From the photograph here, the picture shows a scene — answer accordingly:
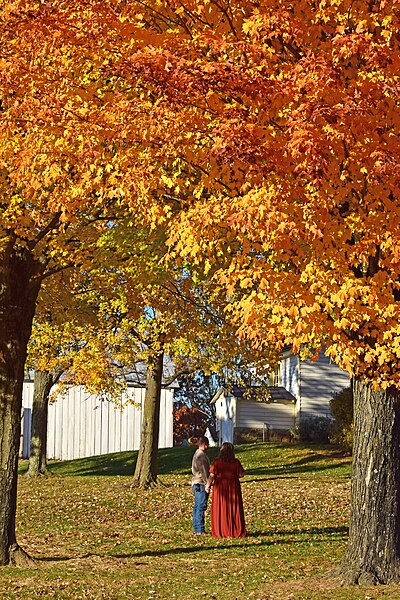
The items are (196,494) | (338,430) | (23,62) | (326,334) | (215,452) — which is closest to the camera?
(326,334)

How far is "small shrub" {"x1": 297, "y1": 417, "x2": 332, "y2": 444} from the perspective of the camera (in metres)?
39.3

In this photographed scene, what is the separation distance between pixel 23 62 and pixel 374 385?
19.6 ft

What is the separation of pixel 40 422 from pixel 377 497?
24.6 metres

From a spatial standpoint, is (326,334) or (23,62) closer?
(326,334)

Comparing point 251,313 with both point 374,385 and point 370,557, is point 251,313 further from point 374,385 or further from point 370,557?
point 370,557

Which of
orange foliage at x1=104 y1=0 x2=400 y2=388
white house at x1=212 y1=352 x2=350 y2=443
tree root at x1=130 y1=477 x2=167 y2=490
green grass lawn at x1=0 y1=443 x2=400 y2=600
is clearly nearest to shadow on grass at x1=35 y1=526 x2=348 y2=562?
green grass lawn at x1=0 y1=443 x2=400 y2=600

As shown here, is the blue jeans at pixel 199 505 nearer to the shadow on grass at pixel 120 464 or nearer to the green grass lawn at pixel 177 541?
the green grass lawn at pixel 177 541

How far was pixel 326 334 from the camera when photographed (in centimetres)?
1212

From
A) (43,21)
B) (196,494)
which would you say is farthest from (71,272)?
(43,21)

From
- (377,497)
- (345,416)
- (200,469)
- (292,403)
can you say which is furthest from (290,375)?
(377,497)

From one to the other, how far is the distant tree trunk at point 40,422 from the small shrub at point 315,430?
33.9 ft

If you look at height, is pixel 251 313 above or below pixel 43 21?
below

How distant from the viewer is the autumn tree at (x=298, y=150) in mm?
10648

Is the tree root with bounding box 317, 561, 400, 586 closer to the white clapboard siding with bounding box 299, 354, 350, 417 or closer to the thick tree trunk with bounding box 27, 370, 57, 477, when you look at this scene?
the thick tree trunk with bounding box 27, 370, 57, 477
